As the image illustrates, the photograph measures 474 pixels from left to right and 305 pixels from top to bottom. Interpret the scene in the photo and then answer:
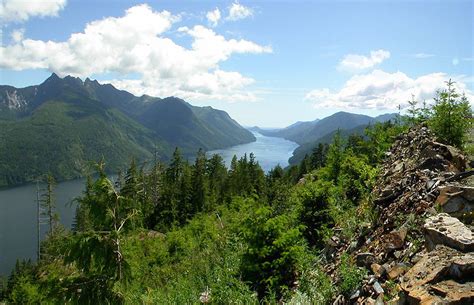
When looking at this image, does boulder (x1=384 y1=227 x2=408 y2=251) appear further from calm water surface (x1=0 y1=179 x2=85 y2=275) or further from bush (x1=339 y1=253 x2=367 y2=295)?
calm water surface (x1=0 y1=179 x2=85 y2=275)

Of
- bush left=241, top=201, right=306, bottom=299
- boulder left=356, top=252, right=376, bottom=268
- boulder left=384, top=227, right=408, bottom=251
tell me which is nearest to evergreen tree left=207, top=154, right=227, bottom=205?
bush left=241, top=201, right=306, bottom=299

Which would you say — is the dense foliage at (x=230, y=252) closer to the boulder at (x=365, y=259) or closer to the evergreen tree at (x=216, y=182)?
the boulder at (x=365, y=259)

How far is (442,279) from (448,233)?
1.03 meters

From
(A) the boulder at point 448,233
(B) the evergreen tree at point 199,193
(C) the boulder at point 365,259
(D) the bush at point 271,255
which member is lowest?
(B) the evergreen tree at point 199,193

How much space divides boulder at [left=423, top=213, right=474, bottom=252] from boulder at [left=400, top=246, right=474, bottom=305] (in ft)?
0.46

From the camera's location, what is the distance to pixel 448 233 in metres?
6.21

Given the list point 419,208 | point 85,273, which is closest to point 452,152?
point 419,208

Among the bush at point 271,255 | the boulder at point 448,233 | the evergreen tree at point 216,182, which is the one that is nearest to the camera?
the boulder at point 448,233

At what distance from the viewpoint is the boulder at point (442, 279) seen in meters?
5.04

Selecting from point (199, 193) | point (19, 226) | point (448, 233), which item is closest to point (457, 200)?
point (448, 233)

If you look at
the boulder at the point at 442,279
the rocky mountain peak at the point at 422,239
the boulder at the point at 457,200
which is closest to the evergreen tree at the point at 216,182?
the rocky mountain peak at the point at 422,239

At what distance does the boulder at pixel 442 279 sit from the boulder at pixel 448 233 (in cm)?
14

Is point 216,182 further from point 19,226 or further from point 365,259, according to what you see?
point 19,226

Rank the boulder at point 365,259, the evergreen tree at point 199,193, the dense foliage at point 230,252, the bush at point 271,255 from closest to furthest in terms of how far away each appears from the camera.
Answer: the boulder at point 365,259 < the dense foliage at point 230,252 < the bush at point 271,255 < the evergreen tree at point 199,193
